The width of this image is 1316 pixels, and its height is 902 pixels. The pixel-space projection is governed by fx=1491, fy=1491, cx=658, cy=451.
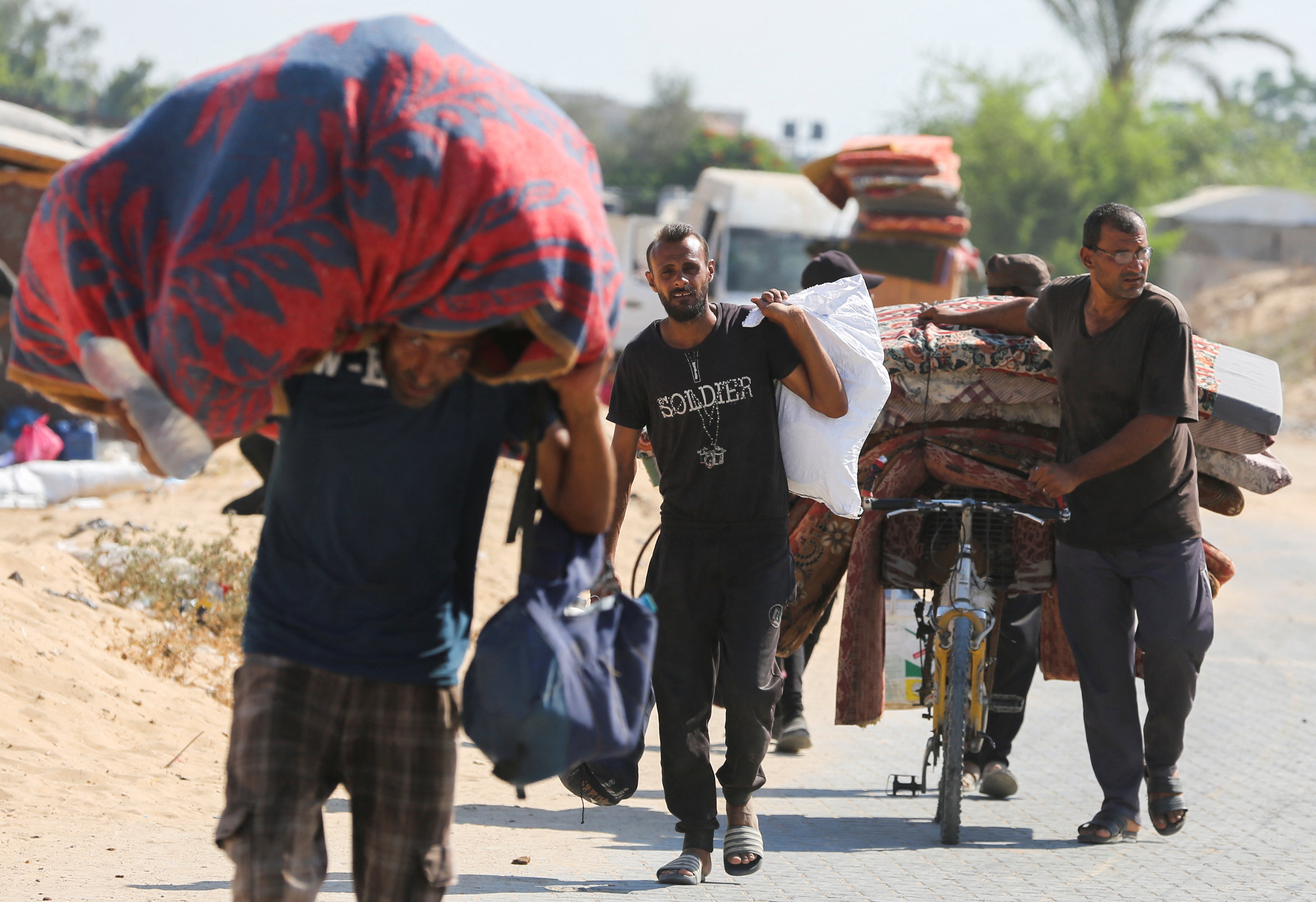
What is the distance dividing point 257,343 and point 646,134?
73539mm

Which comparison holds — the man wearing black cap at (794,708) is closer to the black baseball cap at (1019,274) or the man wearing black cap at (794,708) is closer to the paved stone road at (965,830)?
the paved stone road at (965,830)

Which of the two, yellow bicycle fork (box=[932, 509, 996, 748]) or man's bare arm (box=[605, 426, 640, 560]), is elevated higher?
man's bare arm (box=[605, 426, 640, 560])

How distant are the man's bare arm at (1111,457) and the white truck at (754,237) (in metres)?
16.6

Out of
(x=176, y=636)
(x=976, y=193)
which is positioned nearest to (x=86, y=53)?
(x=976, y=193)

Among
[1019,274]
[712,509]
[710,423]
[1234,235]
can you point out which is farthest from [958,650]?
[1234,235]

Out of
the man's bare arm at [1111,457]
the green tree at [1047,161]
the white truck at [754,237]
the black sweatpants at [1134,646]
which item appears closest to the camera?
the man's bare arm at [1111,457]

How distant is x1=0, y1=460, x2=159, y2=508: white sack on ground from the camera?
13039 mm

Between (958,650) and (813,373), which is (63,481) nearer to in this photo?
(958,650)

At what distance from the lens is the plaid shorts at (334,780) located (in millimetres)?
2951

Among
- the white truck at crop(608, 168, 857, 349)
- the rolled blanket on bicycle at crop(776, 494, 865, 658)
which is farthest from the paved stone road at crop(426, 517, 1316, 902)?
the white truck at crop(608, 168, 857, 349)

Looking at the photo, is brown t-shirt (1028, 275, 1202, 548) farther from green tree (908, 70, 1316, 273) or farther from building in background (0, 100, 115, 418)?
green tree (908, 70, 1316, 273)

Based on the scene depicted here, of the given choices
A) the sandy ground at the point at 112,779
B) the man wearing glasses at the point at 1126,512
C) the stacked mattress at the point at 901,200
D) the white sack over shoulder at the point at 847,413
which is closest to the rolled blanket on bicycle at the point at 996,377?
the man wearing glasses at the point at 1126,512

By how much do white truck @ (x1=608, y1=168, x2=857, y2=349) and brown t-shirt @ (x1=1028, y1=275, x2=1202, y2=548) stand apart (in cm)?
1639

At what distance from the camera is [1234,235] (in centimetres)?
4638
